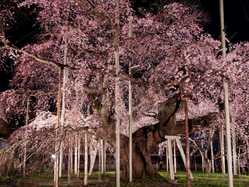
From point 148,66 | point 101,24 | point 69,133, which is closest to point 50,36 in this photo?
point 101,24

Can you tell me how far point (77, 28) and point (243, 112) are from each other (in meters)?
7.10

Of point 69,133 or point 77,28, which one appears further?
point 77,28

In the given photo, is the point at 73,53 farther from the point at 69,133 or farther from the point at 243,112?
the point at 243,112

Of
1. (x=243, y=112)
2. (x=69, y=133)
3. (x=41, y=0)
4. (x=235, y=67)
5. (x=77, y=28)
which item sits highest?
(x=41, y=0)

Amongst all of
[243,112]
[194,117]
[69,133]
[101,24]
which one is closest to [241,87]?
[243,112]

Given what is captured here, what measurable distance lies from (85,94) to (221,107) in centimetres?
539

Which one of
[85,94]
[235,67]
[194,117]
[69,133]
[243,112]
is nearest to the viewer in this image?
[69,133]

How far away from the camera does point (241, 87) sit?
1320 cm

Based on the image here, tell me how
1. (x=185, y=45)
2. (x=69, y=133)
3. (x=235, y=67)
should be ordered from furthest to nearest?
(x=185, y=45)
(x=235, y=67)
(x=69, y=133)

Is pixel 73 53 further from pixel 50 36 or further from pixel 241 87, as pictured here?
pixel 241 87

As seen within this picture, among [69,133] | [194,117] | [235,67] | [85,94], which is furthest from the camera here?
[194,117]

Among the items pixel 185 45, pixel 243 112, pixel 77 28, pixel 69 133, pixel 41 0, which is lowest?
pixel 69 133

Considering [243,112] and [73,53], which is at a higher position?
[73,53]

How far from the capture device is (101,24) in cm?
1341
